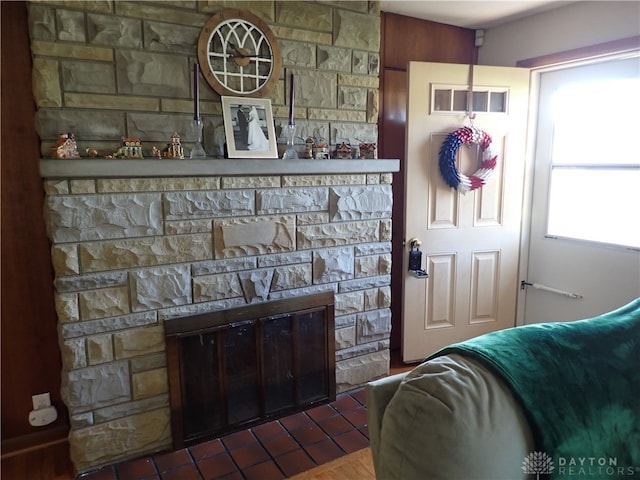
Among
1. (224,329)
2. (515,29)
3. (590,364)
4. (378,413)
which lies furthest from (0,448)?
(515,29)

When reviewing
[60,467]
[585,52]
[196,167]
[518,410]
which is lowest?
[60,467]

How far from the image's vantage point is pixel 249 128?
223 cm

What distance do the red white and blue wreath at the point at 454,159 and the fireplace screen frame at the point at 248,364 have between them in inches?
42.8

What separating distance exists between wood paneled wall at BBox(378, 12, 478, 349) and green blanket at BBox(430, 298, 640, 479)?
5.92 feet

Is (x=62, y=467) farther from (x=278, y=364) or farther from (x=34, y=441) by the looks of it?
(x=278, y=364)

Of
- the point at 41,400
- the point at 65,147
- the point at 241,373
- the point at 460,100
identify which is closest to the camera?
the point at 65,147

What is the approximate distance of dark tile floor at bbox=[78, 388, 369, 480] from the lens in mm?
2039

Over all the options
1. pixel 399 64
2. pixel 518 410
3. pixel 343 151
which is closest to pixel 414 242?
pixel 343 151

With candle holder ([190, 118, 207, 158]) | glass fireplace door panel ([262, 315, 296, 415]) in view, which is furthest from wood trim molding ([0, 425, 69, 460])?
candle holder ([190, 118, 207, 158])

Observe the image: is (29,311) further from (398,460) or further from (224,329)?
(398,460)

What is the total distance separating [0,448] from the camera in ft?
7.06

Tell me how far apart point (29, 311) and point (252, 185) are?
1.21m

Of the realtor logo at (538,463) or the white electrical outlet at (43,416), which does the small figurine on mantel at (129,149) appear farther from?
the realtor logo at (538,463)

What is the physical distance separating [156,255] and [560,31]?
2.70 meters
